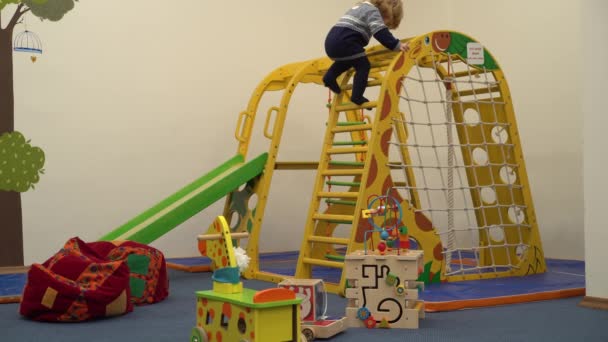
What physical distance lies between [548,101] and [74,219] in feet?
14.0

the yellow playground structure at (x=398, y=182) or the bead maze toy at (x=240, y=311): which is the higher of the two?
the yellow playground structure at (x=398, y=182)

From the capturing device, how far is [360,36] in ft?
16.4

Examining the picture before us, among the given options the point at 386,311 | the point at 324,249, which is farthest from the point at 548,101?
the point at 386,311

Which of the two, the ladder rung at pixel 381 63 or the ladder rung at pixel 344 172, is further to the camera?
the ladder rung at pixel 381 63

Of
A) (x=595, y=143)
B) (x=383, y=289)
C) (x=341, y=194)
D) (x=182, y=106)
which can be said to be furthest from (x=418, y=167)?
(x=182, y=106)

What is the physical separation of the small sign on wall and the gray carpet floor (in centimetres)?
187

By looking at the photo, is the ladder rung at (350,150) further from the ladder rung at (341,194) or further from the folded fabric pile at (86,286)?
the folded fabric pile at (86,286)

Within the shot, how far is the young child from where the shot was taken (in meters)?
4.88

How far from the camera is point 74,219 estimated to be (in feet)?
20.2

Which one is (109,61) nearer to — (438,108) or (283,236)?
(283,236)

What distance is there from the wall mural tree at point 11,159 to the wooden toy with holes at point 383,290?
3282 millimetres

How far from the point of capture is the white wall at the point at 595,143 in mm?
4014

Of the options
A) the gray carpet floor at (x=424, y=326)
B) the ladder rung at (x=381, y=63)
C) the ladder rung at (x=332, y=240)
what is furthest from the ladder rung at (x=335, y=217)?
the ladder rung at (x=381, y=63)

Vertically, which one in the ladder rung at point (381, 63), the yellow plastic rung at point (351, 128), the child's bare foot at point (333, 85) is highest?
the ladder rung at point (381, 63)
